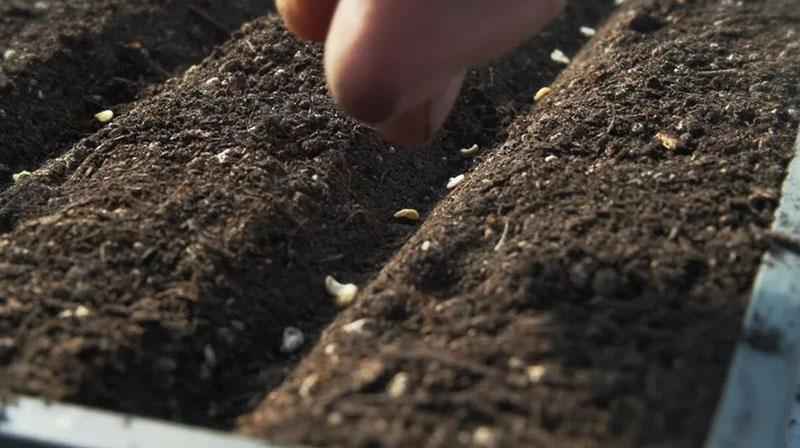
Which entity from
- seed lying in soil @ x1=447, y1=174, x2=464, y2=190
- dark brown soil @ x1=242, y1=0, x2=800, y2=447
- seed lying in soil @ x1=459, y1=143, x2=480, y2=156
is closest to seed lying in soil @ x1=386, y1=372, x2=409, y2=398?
dark brown soil @ x1=242, y1=0, x2=800, y2=447

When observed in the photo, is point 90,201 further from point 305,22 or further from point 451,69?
point 451,69

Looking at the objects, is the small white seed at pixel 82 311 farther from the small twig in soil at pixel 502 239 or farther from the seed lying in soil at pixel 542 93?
the seed lying in soil at pixel 542 93

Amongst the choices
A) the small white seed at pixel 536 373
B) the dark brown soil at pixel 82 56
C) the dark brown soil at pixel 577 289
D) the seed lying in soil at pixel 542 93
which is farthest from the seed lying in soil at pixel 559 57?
the small white seed at pixel 536 373

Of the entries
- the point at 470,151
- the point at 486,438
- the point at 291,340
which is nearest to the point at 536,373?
the point at 486,438

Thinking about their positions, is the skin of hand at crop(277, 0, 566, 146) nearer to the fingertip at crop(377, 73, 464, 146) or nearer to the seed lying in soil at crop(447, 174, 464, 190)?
the fingertip at crop(377, 73, 464, 146)

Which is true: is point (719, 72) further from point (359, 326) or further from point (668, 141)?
point (359, 326)

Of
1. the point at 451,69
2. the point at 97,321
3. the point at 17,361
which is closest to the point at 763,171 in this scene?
the point at 451,69
